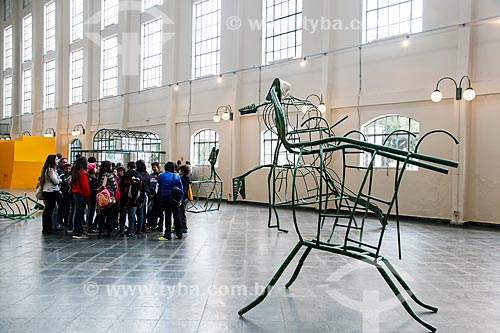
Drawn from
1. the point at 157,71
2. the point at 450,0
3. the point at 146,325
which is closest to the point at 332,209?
the point at 450,0

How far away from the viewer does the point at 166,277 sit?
14.7ft

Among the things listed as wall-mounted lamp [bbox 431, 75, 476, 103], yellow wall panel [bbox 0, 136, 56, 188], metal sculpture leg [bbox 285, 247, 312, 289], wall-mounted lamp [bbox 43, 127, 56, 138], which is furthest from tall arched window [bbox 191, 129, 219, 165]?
wall-mounted lamp [bbox 43, 127, 56, 138]

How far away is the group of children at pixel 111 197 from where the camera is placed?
664 centimetres

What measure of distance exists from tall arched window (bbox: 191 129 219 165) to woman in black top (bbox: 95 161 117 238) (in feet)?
24.3

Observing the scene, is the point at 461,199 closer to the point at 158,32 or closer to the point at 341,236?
the point at 341,236

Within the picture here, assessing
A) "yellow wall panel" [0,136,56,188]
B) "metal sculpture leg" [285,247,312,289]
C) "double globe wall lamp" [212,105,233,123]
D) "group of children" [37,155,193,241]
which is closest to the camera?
"metal sculpture leg" [285,247,312,289]

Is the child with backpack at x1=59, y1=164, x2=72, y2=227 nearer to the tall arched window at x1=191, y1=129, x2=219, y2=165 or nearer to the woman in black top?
the woman in black top

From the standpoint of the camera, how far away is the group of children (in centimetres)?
664

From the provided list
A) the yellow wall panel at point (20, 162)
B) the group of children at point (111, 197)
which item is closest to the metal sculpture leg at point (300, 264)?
the group of children at point (111, 197)

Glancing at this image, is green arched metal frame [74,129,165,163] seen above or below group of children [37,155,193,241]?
above

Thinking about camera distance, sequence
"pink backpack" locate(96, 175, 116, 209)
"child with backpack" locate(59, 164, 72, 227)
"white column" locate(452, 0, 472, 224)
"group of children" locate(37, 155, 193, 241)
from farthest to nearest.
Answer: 1. "white column" locate(452, 0, 472, 224)
2. "child with backpack" locate(59, 164, 72, 227)
3. "group of children" locate(37, 155, 193, 241)
4. "pink backpack" locate(96, 175, 116, 209)

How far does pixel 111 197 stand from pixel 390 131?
22.3 ft

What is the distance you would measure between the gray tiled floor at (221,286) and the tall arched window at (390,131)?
3.30m

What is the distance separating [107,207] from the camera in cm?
661
